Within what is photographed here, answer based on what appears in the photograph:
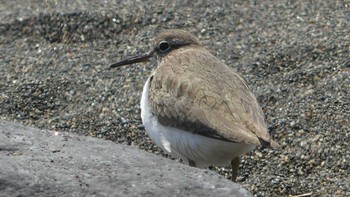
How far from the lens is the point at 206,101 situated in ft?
19.2

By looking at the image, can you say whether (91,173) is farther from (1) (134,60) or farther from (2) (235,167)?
(1) (134,60)

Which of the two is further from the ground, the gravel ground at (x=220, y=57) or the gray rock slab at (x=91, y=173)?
the gray rock slab at (x=91, y=173)

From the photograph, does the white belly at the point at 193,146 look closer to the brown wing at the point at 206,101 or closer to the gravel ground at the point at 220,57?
the brown wing at the point at 206,101

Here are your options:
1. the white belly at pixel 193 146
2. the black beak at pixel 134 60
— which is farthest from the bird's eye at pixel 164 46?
the white belly at pixel 193 146

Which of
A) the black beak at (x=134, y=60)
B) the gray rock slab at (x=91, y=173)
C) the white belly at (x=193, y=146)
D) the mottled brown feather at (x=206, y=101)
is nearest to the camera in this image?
the gray rock slab at (x=91, y=173)

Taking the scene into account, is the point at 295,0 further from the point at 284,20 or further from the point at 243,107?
the point at 243,107

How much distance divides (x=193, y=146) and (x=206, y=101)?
0.96 ft

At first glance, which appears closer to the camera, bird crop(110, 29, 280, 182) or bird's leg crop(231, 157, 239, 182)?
bird crop(110, 29, 280, 182)

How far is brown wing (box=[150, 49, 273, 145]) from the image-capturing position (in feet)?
18.5

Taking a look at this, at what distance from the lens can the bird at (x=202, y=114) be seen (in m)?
5.65

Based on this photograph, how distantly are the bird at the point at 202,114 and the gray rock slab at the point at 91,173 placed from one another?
0.80 m

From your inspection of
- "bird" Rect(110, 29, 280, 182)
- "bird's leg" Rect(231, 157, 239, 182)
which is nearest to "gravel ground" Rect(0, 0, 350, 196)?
"bird's leg" Rect(231, 157, 239, 182)

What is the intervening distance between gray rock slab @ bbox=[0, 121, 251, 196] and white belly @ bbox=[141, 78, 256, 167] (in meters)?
0.85

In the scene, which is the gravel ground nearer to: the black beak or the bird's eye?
the black beak
